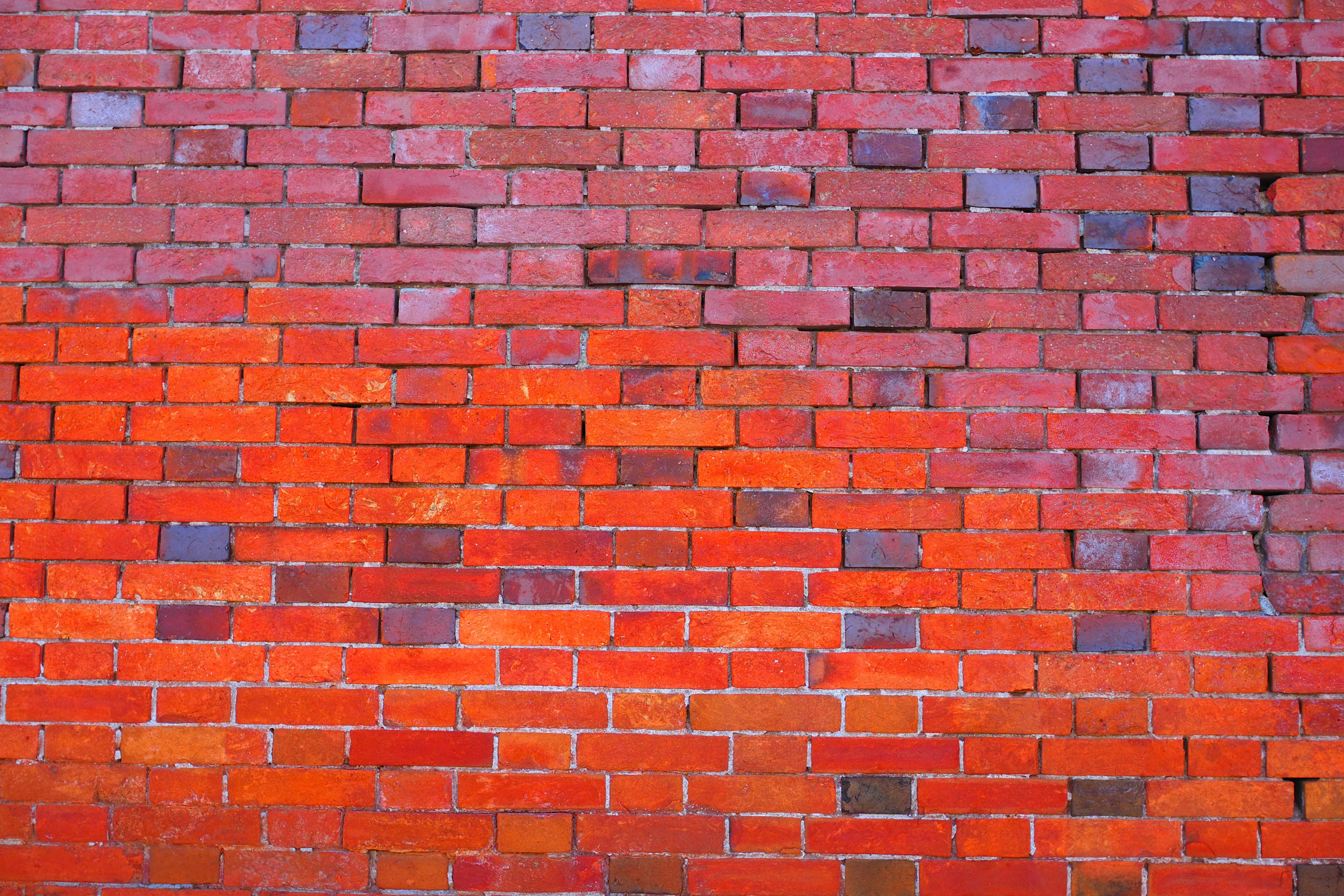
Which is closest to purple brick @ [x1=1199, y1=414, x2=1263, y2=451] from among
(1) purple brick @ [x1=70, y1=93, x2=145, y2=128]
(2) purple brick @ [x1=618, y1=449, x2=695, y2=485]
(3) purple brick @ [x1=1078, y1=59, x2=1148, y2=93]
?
(3) purple brick @ [x1=1078, y1=59, x2=1148, y2=93]

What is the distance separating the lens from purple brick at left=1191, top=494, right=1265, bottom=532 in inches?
70.9

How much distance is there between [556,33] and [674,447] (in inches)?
39.2

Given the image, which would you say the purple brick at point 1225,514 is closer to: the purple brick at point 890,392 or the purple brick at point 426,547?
the purple brick at point 890,392

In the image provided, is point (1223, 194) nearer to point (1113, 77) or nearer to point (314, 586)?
point (1113, 77)

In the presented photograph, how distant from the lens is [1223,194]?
1839 mm

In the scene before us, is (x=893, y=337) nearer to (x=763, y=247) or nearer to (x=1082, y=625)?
(x=763, y=247)

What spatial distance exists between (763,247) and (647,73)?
48 centimetres

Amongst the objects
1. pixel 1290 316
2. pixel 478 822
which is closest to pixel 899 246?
pixel 1290 316

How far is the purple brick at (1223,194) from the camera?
184cm

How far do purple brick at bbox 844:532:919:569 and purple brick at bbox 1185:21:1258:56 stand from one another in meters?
1.30

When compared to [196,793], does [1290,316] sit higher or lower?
higher

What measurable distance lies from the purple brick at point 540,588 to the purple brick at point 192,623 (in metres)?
0.64

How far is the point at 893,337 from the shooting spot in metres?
1.83

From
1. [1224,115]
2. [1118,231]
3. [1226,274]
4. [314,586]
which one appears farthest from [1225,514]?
[314,586]
